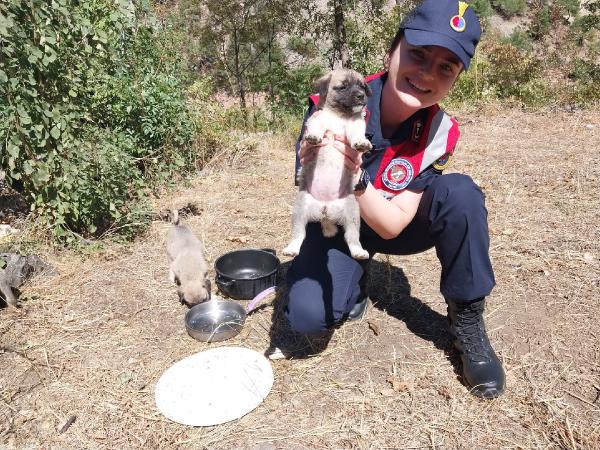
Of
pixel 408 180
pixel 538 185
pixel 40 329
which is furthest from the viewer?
pixel 538 185

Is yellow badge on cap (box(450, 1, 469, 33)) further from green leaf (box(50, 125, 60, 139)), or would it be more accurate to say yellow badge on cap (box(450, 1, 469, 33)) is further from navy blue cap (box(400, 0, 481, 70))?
green leaf (box(50, 125, 60, 139))

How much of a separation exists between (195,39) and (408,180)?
36.9 feet

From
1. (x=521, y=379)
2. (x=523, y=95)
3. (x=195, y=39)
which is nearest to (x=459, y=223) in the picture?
(x=521, y=379)

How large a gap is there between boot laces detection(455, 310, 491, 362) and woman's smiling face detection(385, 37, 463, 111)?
1.38m

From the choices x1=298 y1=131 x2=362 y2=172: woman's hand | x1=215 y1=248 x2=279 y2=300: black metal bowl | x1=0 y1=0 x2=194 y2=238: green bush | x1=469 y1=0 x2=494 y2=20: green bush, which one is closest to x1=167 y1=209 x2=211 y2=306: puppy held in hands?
x1=215 y1=248 x2=279 y2=300: black metal bowl

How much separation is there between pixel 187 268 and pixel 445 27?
2693 mm

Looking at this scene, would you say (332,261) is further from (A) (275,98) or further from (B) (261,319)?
(A) (275,98)

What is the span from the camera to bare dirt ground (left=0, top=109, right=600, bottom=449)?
109 inches

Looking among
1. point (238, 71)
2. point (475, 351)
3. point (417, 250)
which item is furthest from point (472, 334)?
point (238, 71)

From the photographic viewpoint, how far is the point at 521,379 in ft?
9.99

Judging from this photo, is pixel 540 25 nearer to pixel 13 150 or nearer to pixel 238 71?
pixel 238 71

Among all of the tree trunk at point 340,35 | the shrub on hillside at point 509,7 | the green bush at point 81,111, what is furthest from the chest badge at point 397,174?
the shrub on hillside at point 509,7

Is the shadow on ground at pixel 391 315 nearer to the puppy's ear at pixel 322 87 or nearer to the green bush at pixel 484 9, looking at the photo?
the puppy's ear at pixel 322 87

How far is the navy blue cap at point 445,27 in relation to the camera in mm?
2609
